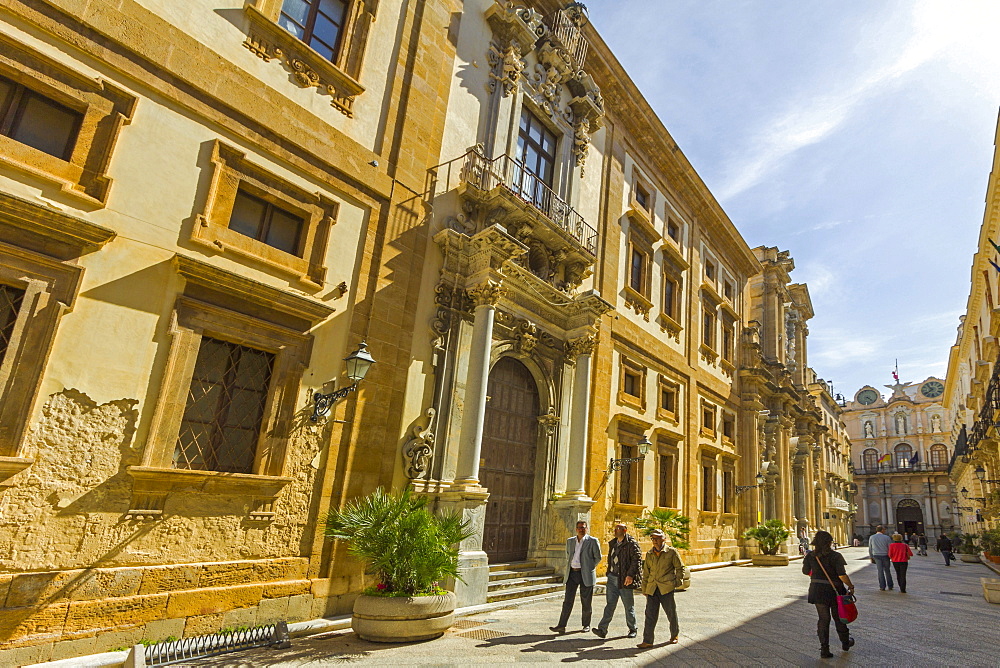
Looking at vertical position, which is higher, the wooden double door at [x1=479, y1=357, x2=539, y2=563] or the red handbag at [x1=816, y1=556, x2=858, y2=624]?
the wooden double door at [x1=479, y1=357, x2=539, y2=563]

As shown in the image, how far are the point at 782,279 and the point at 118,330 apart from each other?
31991mm

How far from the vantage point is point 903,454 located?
62.2m

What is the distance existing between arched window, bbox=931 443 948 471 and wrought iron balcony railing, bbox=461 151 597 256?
62.8 metres

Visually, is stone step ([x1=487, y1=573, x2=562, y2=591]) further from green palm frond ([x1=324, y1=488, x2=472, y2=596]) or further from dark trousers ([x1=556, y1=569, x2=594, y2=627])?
green palm frond ([x1=324, y1=488, x2=472, y2=596])

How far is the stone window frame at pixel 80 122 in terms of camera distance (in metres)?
6.16

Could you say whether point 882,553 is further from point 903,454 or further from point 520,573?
point 903,454

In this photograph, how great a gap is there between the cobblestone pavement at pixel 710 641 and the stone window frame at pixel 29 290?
3.09 meters

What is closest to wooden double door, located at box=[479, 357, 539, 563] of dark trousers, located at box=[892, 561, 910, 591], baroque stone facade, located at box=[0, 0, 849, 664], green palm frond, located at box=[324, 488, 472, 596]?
baroque stone facade, located at box=[0, 0, 849, 664]

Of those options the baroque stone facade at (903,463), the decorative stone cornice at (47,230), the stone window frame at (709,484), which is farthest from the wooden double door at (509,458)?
the baroque stone facade at (903,463)

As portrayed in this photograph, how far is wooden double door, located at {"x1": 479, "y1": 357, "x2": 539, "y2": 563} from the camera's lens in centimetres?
1138

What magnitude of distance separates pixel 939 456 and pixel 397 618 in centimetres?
7074

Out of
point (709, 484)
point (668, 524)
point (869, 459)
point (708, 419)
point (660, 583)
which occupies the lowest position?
point (660, 583)

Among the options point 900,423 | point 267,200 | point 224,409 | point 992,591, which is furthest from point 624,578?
point 900,423

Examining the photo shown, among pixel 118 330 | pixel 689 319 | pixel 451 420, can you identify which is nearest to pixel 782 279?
pixel 689 319
